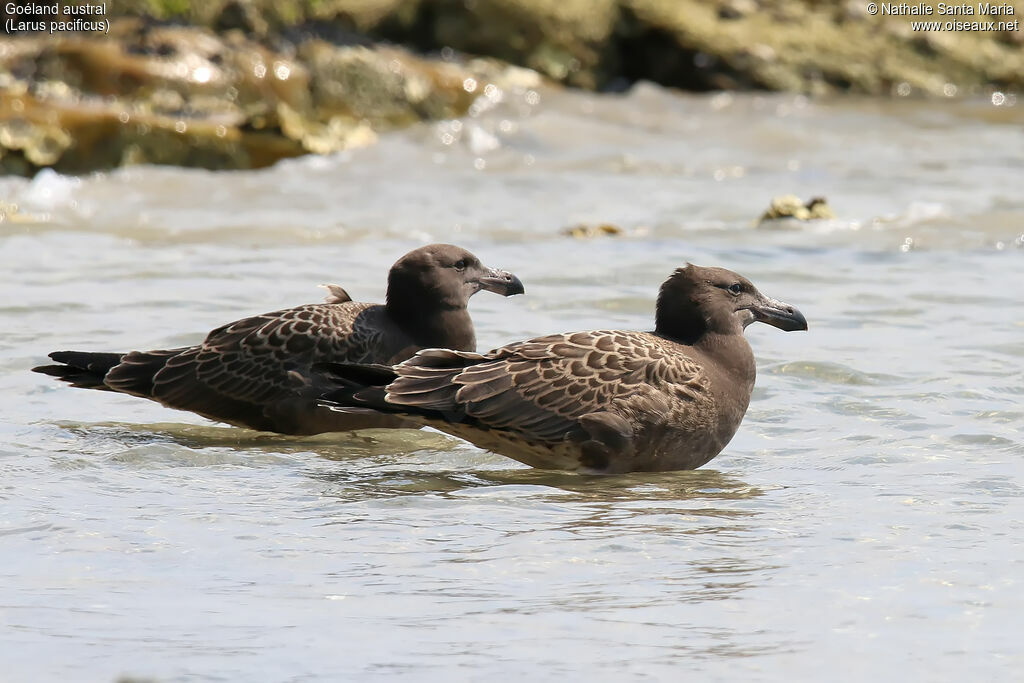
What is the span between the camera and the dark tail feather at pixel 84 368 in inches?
282

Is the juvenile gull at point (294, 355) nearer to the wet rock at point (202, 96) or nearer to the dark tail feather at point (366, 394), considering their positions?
the dark tail feather at point (366, 394)

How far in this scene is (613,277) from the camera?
10.4m

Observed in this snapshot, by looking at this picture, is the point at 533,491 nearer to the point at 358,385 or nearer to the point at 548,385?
the point at 548,385

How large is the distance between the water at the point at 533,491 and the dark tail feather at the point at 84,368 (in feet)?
0.64

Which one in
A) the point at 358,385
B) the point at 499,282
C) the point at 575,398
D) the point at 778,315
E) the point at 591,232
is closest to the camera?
the point at 575,398

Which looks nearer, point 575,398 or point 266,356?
point 575,398

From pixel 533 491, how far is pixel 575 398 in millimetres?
480

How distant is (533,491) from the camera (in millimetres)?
6062

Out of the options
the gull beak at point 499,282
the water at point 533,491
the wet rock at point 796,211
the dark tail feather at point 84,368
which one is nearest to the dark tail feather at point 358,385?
the water at point 533,491

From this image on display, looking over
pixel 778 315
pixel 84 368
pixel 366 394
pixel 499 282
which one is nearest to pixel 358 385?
pixel 366 394

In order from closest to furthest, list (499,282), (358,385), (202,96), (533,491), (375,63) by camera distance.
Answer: (533,491) → (358,385) → (499,282) → (202,96) → (375,63)

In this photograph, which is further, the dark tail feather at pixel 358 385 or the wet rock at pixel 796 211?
the wet rock at pixel 796 211

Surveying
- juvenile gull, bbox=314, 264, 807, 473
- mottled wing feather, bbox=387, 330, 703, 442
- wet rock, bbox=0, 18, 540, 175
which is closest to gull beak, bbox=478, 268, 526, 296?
juvenile gull, bbox=314, 264, 807, 473

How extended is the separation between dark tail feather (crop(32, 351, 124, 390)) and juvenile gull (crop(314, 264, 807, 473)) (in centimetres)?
126
